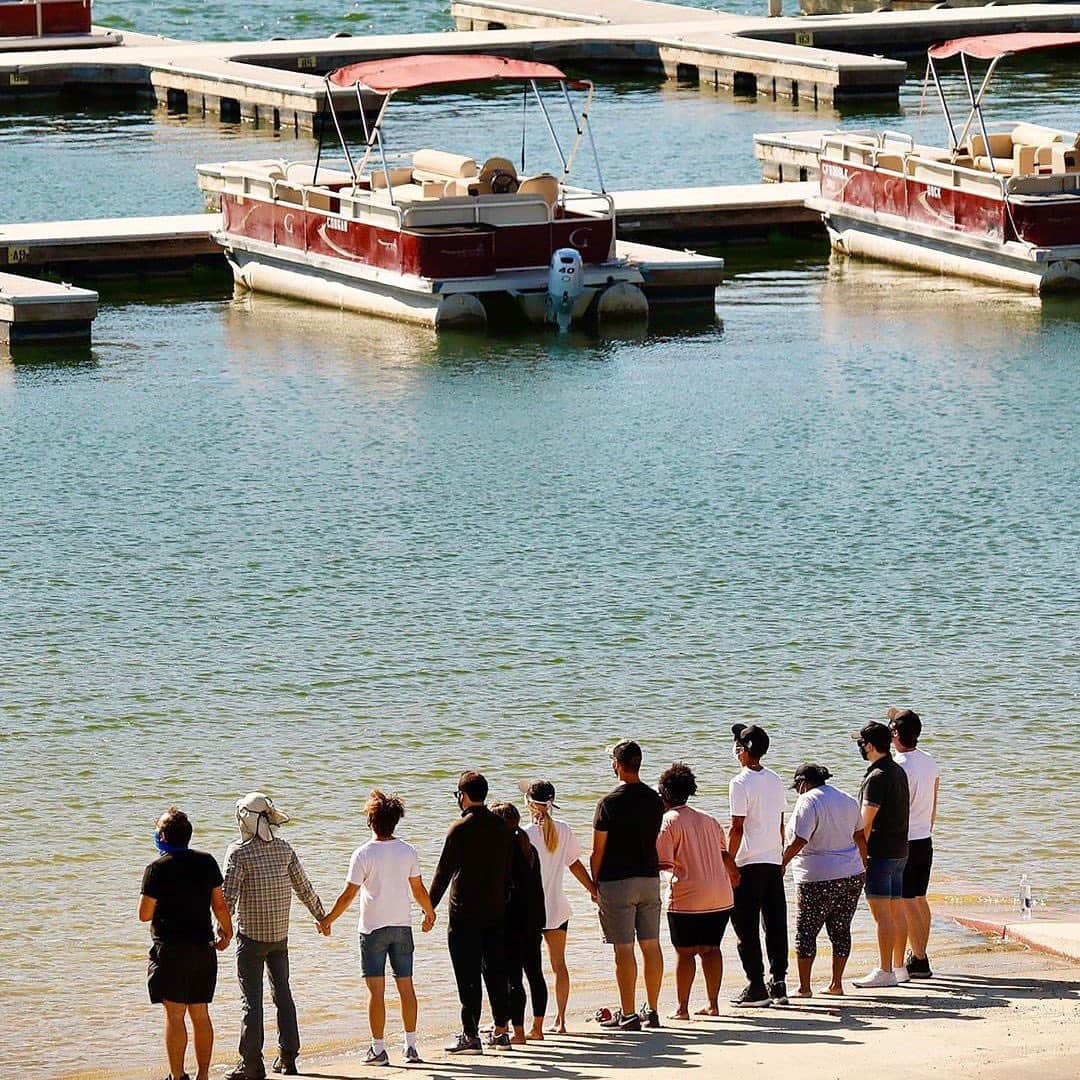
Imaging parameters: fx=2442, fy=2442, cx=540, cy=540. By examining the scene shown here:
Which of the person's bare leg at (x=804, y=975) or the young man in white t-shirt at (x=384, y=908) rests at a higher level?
the young man in white t-shirt at (x=384, y=908)

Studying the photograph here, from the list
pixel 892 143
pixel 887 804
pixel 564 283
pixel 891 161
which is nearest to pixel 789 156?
pixel 892 143

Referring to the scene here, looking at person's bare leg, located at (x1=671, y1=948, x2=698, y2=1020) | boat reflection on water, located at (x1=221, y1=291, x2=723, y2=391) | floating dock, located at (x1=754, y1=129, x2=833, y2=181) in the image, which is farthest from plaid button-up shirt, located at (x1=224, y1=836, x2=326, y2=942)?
floating dock, located at (x1=754, y1=129, x2=833, y2=181)

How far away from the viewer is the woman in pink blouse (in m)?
9.13

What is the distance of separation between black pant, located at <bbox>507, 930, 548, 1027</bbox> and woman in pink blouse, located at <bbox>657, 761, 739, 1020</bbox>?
544 millimetres

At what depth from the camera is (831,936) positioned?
372 inches

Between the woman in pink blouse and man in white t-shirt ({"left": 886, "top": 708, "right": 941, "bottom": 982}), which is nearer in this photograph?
the woman in pink blouse

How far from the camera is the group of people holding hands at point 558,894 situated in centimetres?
862

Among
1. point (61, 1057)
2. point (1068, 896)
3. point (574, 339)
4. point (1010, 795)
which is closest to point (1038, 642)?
point (1010, 795)

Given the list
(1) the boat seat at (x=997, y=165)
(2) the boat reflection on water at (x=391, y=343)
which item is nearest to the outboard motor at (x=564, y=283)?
(2) the boat reflection on water at (x=391, y=343)

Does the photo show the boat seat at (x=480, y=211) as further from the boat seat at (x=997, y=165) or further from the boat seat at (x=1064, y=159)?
the boat seat at (x=1064, y=159)

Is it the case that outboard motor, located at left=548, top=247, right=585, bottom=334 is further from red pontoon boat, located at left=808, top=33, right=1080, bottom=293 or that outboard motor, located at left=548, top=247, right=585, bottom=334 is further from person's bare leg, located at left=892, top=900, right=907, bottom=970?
person's bare leg, located at left=892, top=900, right=907, bottom=970

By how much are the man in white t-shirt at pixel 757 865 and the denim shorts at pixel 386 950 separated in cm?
133

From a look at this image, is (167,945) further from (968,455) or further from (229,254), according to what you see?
(229,254)

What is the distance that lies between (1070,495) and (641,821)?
11362 millimetres
